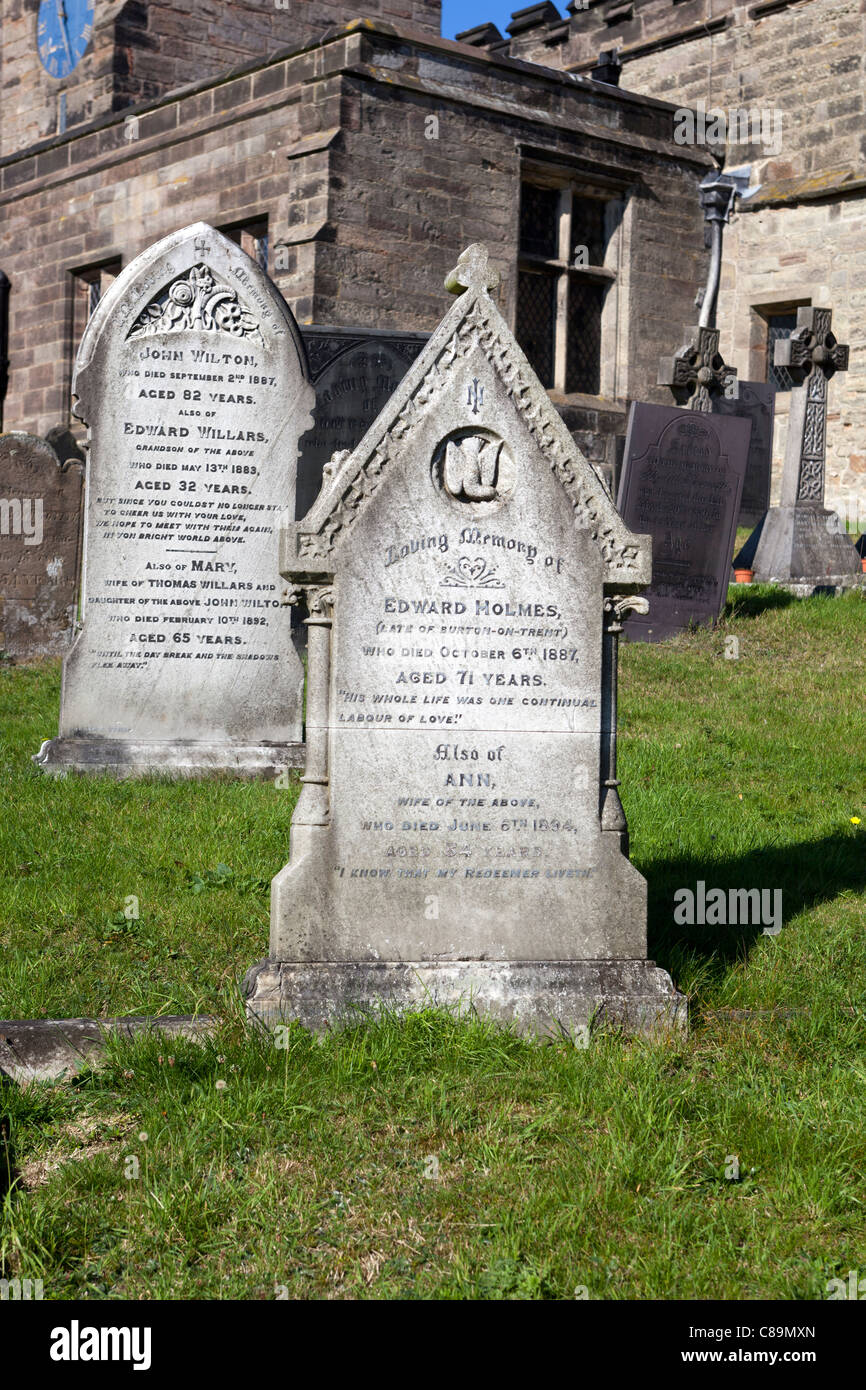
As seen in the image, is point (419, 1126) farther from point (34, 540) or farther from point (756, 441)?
point (756, 441)

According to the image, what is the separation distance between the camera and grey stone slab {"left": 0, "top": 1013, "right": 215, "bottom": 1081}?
147 inches

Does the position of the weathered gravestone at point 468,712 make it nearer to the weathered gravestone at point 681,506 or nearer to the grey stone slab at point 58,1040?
the grey stone slab at point 58,1040

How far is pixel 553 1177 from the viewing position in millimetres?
3227

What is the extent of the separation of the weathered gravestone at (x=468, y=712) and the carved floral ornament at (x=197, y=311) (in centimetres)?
350

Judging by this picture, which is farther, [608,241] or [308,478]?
[608,241]

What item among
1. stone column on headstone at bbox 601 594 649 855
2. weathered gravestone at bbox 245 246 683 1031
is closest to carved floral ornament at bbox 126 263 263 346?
weathered gravestone at bbox 245 246 683 1031

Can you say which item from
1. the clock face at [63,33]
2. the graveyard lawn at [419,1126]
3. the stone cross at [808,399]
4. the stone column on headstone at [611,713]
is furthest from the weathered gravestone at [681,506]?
the clock face at [63,33]

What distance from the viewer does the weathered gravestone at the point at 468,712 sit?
4.12 meters

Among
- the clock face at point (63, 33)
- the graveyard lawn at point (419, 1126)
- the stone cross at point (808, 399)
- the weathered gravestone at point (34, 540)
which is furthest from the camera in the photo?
the clock face at point (63, 33)

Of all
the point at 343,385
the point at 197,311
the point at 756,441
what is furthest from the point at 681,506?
the point at 756,441

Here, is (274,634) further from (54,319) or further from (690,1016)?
(54,319)

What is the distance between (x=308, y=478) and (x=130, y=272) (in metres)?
4.99

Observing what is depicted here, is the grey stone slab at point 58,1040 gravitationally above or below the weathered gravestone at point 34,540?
below
